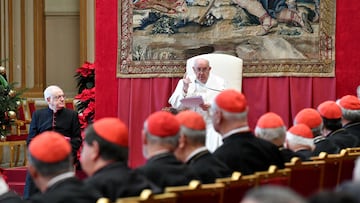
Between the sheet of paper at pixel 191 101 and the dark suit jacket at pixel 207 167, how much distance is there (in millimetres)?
3682

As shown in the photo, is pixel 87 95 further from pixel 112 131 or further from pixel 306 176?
pixel 112 131

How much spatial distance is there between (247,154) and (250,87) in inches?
207

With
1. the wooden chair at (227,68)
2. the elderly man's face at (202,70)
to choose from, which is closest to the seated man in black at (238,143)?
the elderly man's face at (202,70)

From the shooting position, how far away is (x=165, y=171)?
4211 mm

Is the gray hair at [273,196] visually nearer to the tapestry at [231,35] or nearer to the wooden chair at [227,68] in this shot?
the wooden chair at [227,68]

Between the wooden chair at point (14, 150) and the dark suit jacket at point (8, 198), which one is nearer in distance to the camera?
the dark suit jacket at point (8, 198)

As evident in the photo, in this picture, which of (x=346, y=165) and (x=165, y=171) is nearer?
(x=165, y=171)

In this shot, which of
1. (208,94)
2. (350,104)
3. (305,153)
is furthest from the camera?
(208,94)

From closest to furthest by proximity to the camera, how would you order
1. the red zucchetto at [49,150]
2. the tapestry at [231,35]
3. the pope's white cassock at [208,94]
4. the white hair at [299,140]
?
the red zucchetto at [49,150], the white hair at [299,140], the pope's white cassock at [208,94], the tapestry at [231,35]

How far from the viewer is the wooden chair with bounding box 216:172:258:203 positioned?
3.95 meters

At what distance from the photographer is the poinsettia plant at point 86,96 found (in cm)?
1091

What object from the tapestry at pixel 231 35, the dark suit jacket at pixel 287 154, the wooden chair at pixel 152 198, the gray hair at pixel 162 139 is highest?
the tapestry at pixel 231 35

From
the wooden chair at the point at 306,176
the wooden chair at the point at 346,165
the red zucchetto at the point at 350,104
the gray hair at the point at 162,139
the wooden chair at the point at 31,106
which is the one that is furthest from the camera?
the wooden chair at the point at 31,106

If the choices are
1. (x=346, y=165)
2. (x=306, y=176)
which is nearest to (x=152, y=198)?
(x=306, y=176)
